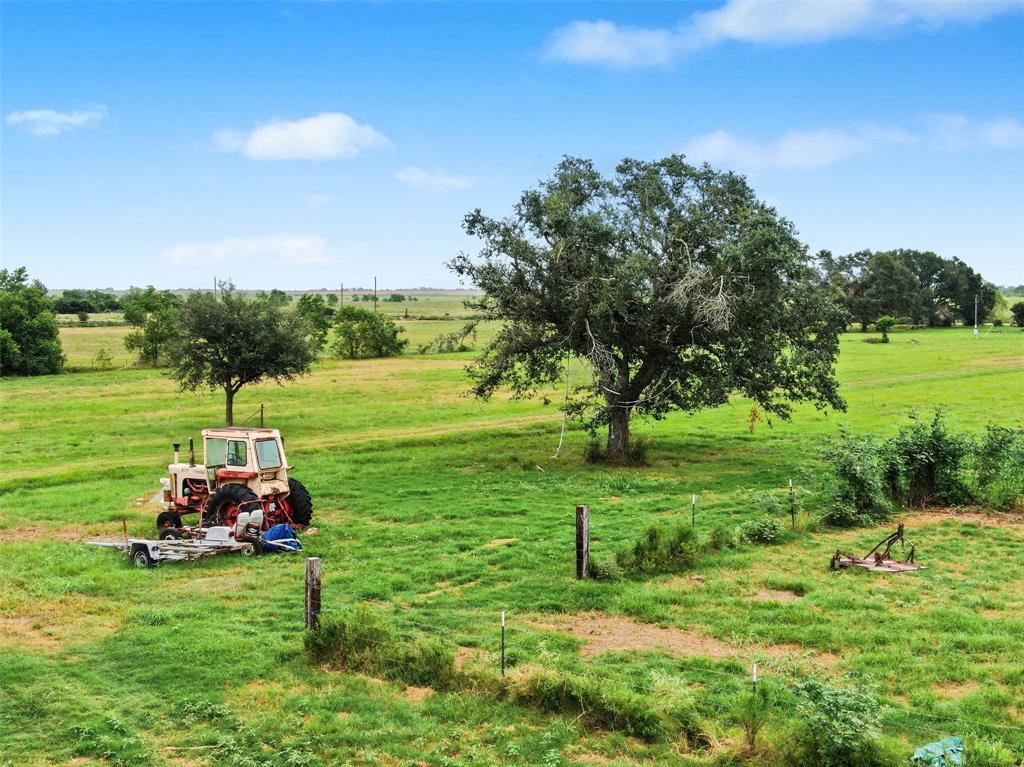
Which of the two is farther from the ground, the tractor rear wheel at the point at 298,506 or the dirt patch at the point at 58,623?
the tractor rear wheel at the point at 298,506

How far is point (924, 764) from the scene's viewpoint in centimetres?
878

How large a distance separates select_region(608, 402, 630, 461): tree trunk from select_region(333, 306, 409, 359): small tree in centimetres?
5057

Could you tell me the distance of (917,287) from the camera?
122062mm

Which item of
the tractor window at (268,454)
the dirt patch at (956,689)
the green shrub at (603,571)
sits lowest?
the dirt patch at (956,689)

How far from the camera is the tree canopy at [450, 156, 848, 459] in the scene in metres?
26.9

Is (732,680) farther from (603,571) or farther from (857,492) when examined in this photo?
(857,492)

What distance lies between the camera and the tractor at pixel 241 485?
20.0 metres

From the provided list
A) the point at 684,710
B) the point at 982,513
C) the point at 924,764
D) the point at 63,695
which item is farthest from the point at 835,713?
the point at 982,513

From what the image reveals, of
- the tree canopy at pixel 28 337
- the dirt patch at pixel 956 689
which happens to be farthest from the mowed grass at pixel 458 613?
the tree canopy at pixel 28 337

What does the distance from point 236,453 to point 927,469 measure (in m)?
17.2

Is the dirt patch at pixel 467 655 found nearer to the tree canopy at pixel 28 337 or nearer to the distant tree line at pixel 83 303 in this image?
the tree canopy at pixel 28 337

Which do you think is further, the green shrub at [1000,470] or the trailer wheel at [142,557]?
the green shrub at [1000,470]

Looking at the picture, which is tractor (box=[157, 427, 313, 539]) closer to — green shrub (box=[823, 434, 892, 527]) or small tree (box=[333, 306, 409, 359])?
green shrub (box=[823, 434, 892, 527])

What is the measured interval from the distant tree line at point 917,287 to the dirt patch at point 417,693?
108481 millimetres
